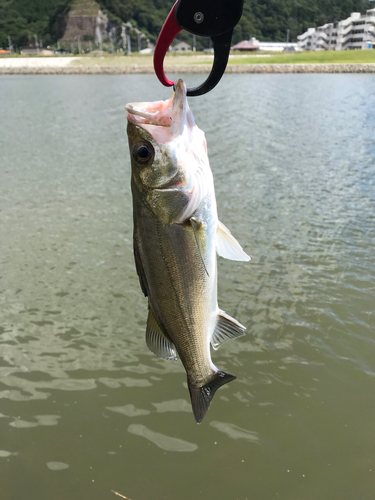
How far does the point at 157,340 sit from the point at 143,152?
0.84 meters

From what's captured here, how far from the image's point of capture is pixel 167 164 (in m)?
1.76

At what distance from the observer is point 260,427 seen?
486 cm

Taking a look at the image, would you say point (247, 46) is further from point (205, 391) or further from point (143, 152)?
point (205, 391)

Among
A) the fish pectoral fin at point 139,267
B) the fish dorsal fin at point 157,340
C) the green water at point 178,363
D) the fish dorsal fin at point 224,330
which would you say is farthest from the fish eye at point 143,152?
the green water at point 178,363

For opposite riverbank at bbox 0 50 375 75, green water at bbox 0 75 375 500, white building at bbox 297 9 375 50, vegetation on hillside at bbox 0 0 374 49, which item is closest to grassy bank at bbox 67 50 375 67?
opposite riverbank at bbox 0 50 375 75

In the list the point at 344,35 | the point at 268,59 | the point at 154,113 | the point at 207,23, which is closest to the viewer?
the point at 207,23

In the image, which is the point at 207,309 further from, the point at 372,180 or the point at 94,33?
the point at 94,33

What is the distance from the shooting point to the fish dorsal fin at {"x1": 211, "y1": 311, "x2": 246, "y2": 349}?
2.06 meters

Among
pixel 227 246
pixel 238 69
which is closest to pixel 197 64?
pixel 238 69

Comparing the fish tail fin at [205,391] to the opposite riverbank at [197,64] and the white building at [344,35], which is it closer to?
the opposite riverbank at [197,64]

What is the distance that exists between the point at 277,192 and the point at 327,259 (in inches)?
154

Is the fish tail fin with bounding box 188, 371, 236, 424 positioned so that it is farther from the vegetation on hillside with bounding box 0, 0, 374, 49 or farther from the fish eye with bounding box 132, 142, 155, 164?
the vegetation on hillside with bounding box 0, 0, 374, 49

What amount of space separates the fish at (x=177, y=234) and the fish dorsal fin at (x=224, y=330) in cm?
6

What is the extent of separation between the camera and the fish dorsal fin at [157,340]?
6.44 feet
